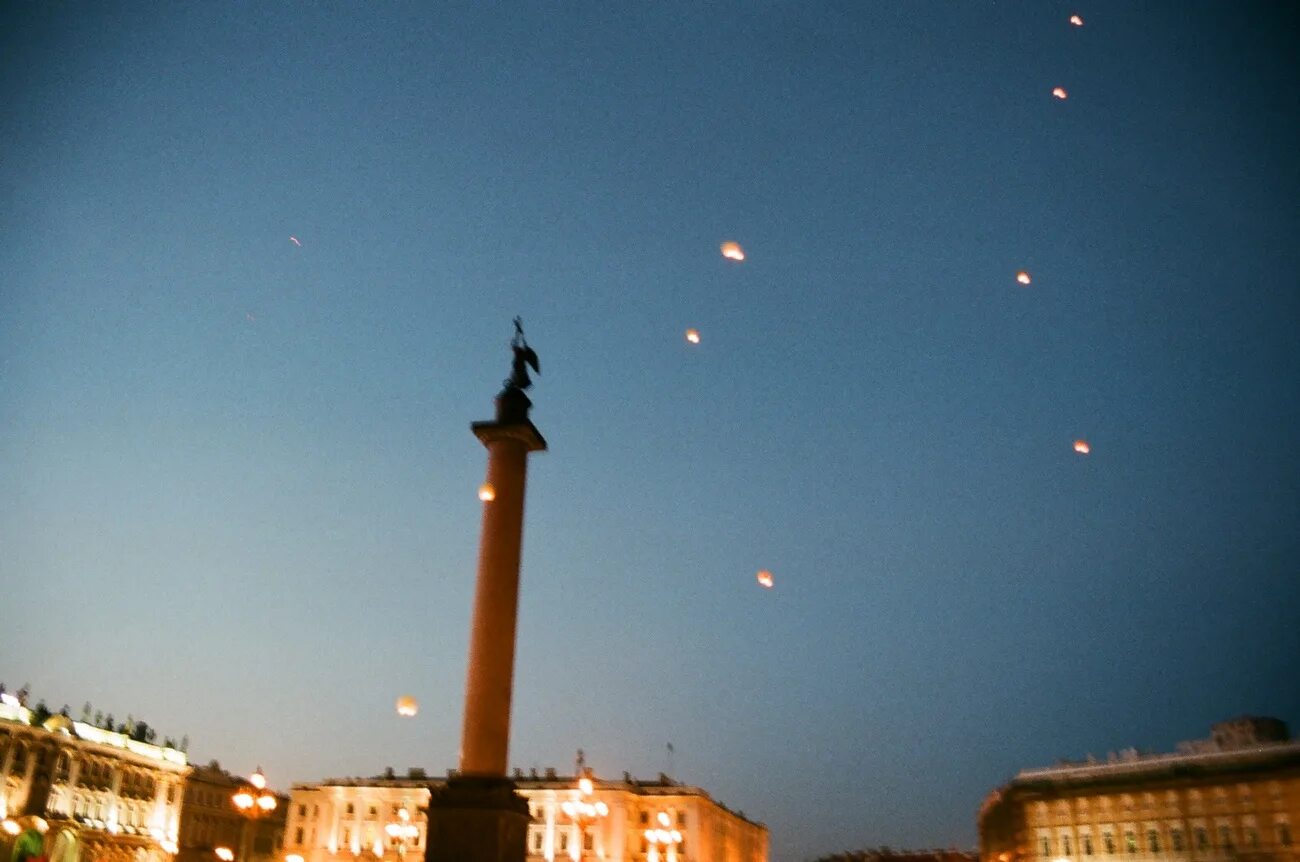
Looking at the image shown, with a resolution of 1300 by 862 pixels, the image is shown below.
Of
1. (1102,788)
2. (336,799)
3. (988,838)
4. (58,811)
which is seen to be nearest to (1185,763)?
(1102,788)

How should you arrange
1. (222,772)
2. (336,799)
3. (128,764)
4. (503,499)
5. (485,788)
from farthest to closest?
(222,772)
(336,799)
(128,764)
(503,499)
(485,788)

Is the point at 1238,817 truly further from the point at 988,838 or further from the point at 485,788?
the point at 485,788

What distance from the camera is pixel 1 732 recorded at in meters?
64.6

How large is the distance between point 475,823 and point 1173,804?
59.4m

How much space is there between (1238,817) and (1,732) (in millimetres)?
72881

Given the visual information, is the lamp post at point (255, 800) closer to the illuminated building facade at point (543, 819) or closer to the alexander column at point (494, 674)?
the alexander column at point (494, 674)

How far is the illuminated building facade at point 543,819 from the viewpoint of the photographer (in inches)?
3078

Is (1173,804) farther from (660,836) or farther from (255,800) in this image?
(255,800)

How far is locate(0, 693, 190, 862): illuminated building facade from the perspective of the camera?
65.6m

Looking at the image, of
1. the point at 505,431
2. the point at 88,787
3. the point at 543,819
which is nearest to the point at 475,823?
the point at 505,431

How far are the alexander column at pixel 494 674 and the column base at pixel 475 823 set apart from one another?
0.02 m

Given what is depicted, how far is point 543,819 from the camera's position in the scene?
260 feet

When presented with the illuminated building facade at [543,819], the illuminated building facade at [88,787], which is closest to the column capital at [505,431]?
the illuminated building facade at [88,787]

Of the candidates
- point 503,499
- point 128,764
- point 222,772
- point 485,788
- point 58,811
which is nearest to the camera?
point 485,788
